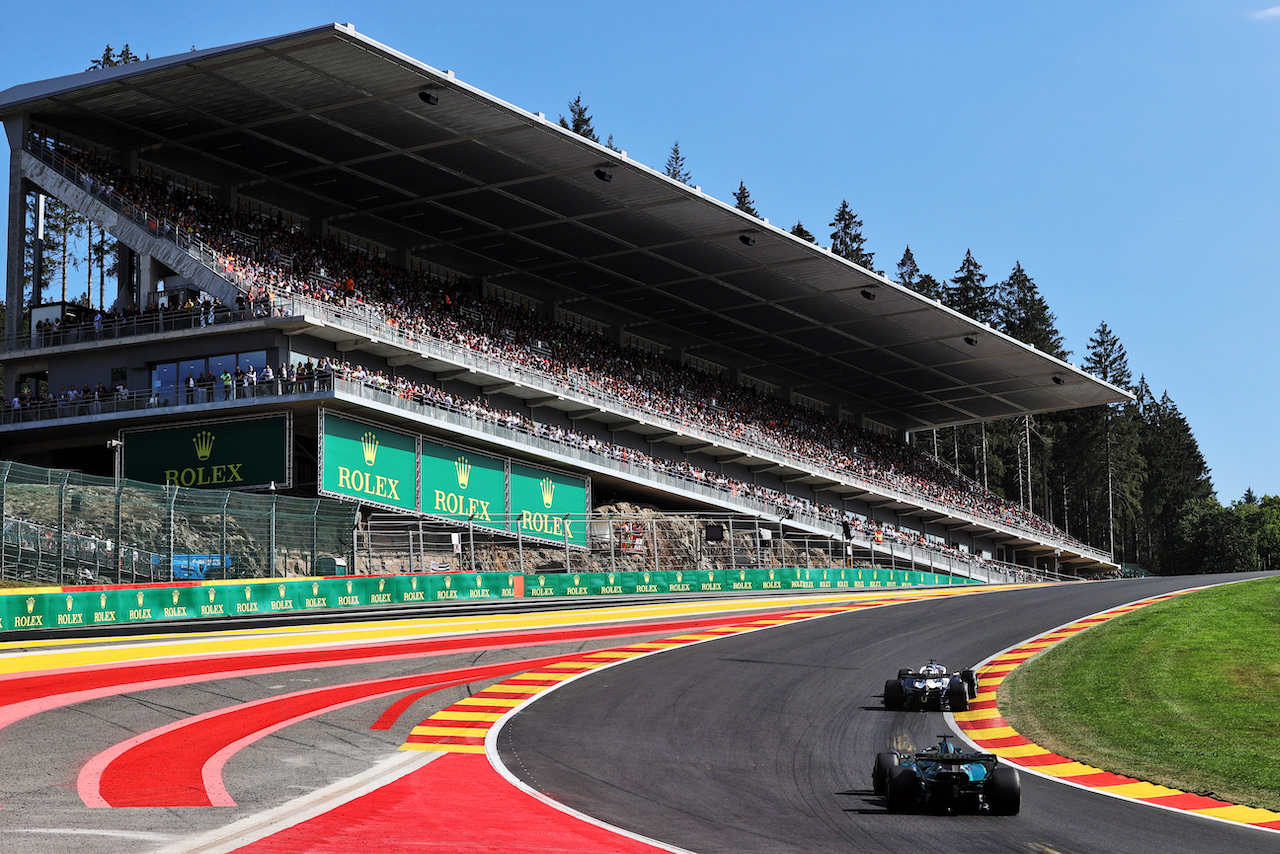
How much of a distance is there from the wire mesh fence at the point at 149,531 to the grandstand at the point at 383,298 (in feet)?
20.1

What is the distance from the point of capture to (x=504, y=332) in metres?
52.7

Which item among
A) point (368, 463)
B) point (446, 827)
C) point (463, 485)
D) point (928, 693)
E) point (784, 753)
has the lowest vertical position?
point (784, 753)

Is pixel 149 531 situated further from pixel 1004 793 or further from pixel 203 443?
pixel 1004 793

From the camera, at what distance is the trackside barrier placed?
82.2 feet

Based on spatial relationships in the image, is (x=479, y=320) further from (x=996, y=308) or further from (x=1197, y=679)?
(x=996, y=308)

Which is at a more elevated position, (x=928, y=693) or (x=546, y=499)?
(x=546, y=499)

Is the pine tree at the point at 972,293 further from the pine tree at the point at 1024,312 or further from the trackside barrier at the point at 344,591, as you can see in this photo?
the trackside barrier at the point at 344,591

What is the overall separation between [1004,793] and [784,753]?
428 cm

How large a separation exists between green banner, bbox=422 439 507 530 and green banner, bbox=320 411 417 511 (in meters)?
0.76

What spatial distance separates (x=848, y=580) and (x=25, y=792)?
3473 centimetres

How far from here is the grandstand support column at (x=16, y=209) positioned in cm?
4356

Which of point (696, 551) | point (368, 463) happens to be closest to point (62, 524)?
point (368, 463)

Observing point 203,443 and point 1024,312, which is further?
point 1024,312

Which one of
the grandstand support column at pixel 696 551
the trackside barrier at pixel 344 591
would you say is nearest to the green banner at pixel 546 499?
the grandstand support column at pixel 696 551
